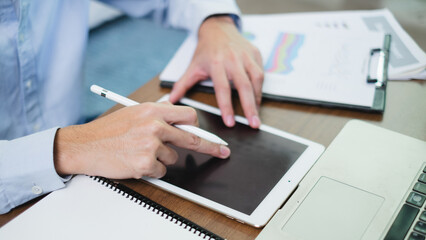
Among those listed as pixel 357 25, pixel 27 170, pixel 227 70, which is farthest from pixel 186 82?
pixel 357 25

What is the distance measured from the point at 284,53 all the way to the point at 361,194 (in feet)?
1.24

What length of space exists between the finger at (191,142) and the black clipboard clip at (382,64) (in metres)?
0.32

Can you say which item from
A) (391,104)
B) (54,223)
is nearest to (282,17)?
(391,104)

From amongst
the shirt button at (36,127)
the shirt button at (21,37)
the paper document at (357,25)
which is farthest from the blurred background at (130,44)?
the shirt button at (21,37)

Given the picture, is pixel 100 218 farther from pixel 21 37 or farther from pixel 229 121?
pixel 21 37

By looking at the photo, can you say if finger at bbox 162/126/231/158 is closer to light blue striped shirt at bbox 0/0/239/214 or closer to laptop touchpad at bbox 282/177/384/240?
laptop touchpad at bbox 282/177/384/240

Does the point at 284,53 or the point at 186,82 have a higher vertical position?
the point at 284,53

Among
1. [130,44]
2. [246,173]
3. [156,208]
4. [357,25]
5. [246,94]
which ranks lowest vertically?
[156,208]

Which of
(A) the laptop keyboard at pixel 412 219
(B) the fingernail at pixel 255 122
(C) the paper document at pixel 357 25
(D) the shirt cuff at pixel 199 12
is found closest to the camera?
(A) the laptop keyboard at pixel 412 219

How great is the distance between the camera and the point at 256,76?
71 centimetres

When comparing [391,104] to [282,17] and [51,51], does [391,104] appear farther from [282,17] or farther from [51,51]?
[51,51]

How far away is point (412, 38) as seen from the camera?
83 cm

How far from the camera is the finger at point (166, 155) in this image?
556 millimetres

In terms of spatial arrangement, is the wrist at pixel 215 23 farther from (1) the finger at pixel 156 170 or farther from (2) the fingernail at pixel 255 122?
(1) the finger at pixel 156 170
